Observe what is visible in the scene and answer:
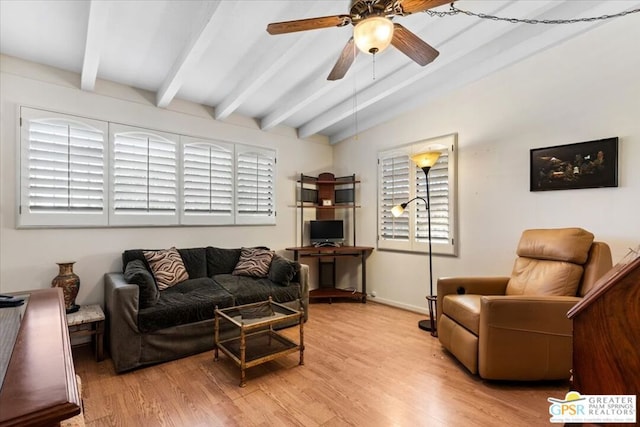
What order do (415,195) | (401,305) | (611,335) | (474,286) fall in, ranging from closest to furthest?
(611,335)
(474,286)
(415,195)
(401,305)

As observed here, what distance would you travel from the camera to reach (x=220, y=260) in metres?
3.63

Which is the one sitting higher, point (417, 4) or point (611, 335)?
point (417, 4)

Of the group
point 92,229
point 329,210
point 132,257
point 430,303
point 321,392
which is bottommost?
point 321,392

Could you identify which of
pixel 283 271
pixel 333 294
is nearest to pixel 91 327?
pixel 283 271

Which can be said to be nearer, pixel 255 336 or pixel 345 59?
pixel 345 59

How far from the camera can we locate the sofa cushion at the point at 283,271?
11.1 ft

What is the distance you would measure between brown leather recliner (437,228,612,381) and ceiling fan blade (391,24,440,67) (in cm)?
175

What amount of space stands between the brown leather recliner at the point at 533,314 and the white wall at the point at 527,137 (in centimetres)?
42

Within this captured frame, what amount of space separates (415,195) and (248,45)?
8.37ft

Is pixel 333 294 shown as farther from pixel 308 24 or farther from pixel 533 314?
pixel 308 24

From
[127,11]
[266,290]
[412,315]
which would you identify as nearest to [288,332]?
[266,290]

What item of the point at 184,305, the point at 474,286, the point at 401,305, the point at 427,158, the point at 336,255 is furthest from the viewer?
the point at 336,255

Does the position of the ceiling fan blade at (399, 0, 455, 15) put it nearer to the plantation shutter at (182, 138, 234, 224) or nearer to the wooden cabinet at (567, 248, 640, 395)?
the wooden cabinet at (567, 248, 640, 395)

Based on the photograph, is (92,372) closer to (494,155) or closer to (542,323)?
(542,323)
